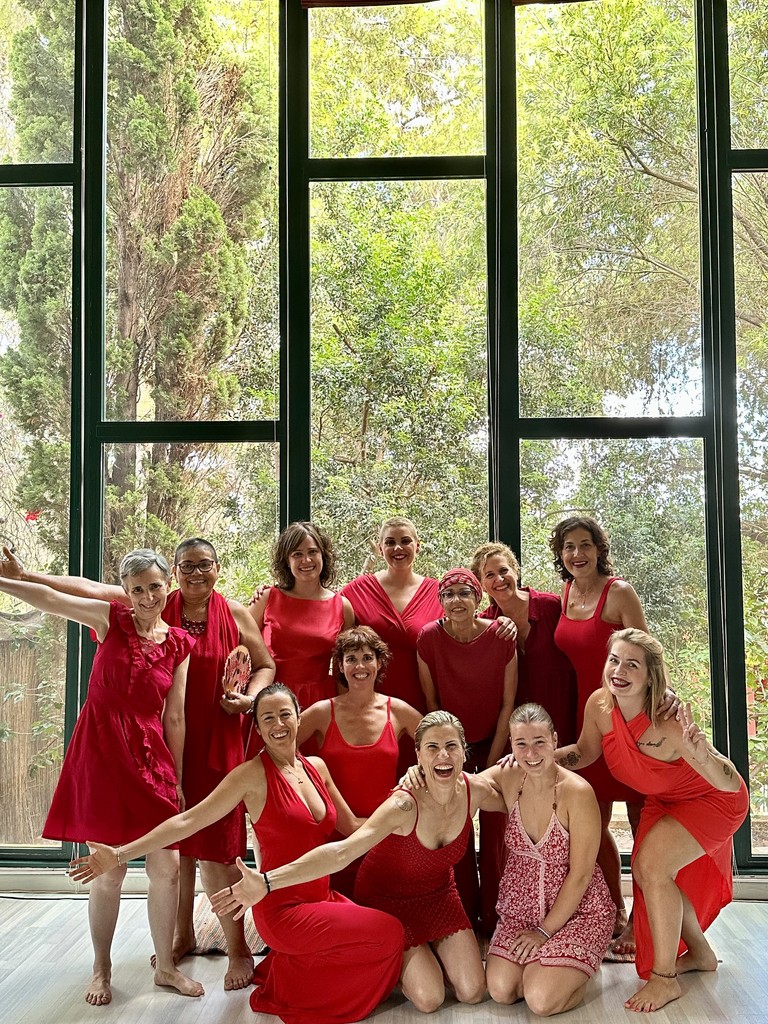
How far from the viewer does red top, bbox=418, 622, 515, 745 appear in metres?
3.59

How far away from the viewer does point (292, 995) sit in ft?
9.91

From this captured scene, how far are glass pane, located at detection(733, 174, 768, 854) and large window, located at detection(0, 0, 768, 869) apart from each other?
0.01 metres

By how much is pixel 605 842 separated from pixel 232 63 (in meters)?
3.84

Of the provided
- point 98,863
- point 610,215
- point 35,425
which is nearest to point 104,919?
point 98,863

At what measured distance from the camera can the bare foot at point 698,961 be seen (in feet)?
10.9

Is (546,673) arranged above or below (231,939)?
above

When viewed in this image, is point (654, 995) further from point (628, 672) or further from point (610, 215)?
point (610, 215)

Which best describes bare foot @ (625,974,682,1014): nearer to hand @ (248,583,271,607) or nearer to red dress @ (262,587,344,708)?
red dress @ (262,587,344,708)

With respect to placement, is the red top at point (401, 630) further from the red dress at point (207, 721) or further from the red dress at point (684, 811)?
the red dress at point (684, 811)

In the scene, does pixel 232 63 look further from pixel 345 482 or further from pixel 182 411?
pixel 345 482

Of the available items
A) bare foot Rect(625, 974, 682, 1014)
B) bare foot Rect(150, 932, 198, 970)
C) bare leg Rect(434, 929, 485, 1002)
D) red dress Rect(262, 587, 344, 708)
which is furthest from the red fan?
bare foot Rect(625, 974, 682, 1014)

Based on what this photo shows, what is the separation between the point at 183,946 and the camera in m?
3.50

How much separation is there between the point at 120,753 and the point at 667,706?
6.06 feet

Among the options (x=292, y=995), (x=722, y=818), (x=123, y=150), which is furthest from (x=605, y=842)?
(x=123, y=150)
